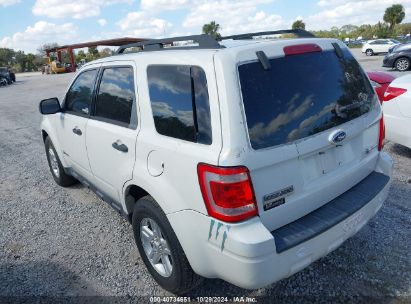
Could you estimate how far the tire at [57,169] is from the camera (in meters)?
4.93

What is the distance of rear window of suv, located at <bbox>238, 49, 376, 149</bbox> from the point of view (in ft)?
6.95

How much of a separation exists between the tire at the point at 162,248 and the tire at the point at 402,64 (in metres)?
18.6

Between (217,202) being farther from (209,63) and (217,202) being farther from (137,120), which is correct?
(137,120)

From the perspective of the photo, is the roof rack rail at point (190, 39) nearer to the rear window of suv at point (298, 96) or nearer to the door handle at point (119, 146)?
the rear window of suv at point (298, 96)

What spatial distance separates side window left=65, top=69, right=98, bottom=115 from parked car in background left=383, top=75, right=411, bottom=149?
399 centimetres

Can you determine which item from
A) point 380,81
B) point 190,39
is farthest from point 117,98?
point 380,81

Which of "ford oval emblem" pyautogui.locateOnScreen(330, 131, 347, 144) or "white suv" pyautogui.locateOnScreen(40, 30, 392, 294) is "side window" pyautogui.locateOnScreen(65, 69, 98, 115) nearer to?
"white suv" pyautogui.locateOnScreen(40, 30, 392, 294)

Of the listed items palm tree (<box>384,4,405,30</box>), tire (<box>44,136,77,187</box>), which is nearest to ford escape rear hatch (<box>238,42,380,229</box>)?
tire (<box>44,136,77,187</box>)

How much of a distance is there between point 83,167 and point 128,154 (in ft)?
4.34

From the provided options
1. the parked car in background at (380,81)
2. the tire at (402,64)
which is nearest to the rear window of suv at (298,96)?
the parked car in background at (380,81)

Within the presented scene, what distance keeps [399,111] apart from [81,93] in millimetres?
4147

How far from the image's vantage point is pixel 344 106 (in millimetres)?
2566

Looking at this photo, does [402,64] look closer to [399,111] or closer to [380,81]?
[380,81]

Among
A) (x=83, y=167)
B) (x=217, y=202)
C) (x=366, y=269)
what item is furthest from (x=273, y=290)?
(x=83, y=167)
